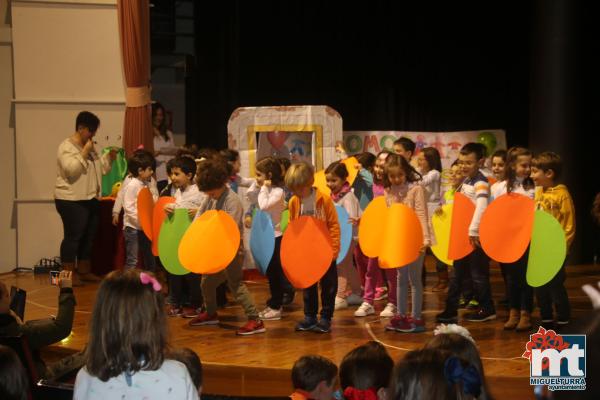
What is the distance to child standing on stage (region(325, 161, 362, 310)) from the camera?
605cm

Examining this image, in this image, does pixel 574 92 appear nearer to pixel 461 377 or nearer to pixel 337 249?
pixel 337 249

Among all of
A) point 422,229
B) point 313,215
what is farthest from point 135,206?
point 422,229

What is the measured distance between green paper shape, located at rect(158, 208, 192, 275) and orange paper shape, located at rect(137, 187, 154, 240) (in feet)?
1.43

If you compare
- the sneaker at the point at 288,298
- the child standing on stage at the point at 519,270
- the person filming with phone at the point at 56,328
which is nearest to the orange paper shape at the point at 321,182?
the sneaker at the point at 288,298

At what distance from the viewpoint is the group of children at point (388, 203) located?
5281 millimetres

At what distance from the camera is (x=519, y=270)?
536cm

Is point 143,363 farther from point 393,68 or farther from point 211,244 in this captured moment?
point 393,68

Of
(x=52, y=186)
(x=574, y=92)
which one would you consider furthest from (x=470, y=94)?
(x=52, y=186)

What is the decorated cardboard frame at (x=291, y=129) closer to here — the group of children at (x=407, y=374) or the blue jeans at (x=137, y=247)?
the blue jeans at (x=137, y=247)

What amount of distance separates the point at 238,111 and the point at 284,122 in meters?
0.43

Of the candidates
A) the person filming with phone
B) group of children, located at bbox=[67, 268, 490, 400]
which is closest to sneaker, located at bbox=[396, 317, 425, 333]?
the person filming with phone

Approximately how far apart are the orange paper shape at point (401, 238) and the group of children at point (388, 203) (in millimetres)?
72

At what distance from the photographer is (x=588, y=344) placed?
147cm

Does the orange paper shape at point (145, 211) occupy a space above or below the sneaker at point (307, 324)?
above
